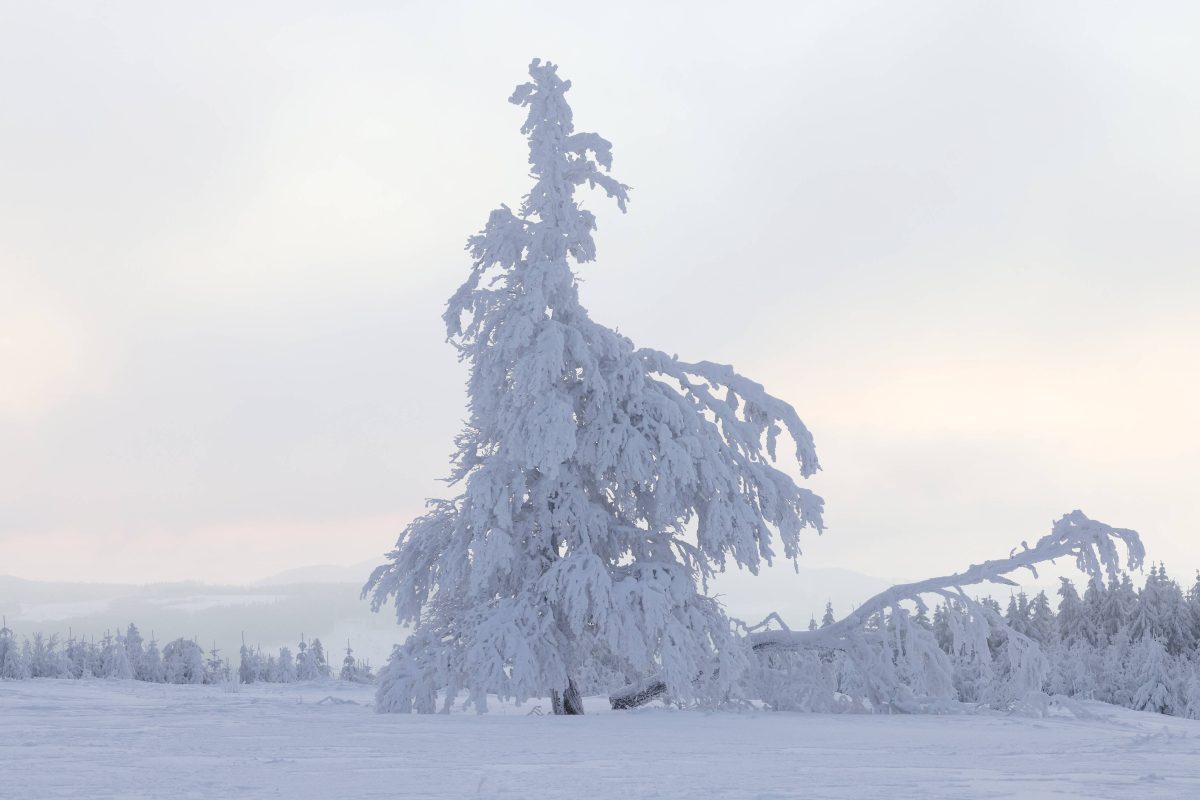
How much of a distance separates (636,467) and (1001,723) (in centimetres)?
524

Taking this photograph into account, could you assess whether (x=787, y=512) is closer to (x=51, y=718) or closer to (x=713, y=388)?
(x=713, y=388)

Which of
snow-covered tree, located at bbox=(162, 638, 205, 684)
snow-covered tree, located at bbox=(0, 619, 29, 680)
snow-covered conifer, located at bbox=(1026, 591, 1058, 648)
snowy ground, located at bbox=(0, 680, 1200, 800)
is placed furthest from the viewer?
snow-covered conifer, located at bbox=(1026, 591, 1058, 648)

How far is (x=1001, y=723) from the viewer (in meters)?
10.4

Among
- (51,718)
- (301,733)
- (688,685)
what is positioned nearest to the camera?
(301,733)

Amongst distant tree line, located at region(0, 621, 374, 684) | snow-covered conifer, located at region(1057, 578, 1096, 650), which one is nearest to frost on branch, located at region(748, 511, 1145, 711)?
distant tree line, located at region(0, 621, 374, 684)

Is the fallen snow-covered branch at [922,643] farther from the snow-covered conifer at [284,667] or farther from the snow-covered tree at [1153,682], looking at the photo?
the snow-covered tree at [1153,682]

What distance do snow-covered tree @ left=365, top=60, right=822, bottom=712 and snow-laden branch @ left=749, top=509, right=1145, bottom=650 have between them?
3.87 ft

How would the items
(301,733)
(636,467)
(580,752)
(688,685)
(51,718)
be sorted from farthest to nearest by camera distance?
(636,467) < (688,685) < (51,718) < (301,733) < (580,752)

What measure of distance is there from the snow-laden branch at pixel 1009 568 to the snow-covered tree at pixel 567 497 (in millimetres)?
1178

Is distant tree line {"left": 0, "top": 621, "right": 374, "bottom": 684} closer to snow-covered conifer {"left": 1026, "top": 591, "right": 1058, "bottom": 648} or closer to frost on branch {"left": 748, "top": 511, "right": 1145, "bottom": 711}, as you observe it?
frost on branch {"left": 748, "top": 511, "right": 1145, "bottom": 711}

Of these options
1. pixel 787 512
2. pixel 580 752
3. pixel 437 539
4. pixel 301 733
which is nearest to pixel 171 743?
pixel 301 733

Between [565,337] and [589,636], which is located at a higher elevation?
[565,337]

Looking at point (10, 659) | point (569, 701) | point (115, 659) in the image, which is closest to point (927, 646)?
point (569, 701)

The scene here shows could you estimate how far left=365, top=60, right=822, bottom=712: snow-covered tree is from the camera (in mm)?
12109
